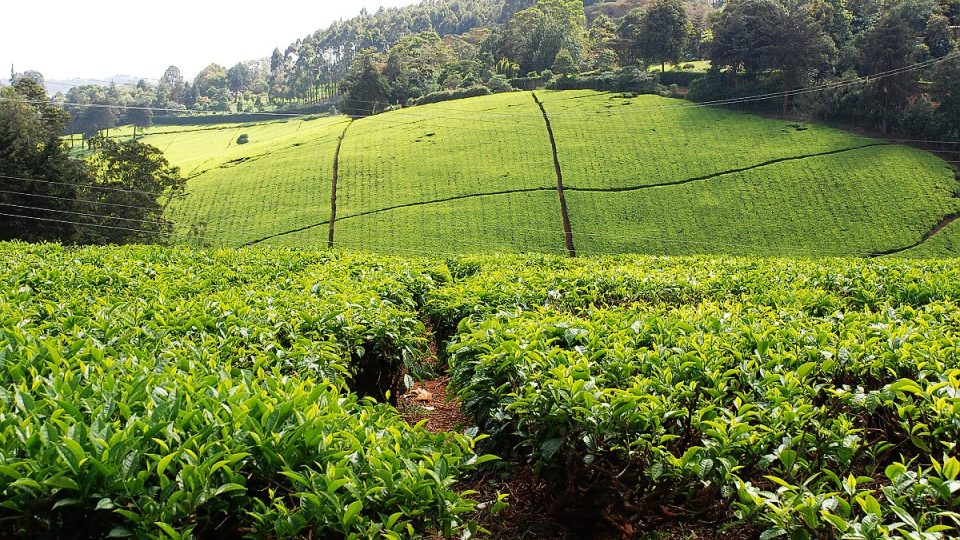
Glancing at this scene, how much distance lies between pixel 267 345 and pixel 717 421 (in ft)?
11.3

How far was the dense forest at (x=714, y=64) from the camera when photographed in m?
52.0

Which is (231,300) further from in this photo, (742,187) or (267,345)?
(742,187)

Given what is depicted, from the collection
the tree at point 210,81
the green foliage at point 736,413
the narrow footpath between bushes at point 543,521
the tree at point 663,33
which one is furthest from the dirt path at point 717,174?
the tree at point 210,81

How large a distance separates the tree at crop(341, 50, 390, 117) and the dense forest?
0.12 metres

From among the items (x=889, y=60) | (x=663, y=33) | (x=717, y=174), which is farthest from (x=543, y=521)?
(x=663, y=33)

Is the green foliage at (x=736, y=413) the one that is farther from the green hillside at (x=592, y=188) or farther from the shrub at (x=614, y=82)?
the shrub at (x=614, y=82)

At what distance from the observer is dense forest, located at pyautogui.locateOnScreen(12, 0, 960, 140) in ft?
171

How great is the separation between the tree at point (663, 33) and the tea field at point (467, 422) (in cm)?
7043

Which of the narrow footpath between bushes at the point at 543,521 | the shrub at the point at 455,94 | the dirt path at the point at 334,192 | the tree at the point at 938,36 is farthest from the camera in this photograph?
the shrub at the point at 455,94

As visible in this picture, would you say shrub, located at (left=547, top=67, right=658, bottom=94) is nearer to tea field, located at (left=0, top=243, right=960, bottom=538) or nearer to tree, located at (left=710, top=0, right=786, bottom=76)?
tree, located at (left=710, top=0, right=786, bottom=76)

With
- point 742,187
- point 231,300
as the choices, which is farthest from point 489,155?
point 231,300

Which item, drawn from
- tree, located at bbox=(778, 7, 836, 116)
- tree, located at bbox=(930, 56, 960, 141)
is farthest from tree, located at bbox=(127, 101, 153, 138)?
tree, located at bbox=(930, 56, 960, 141)

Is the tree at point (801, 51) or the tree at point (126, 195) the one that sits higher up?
the tree at point (801, 51)

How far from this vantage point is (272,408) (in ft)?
10.3
